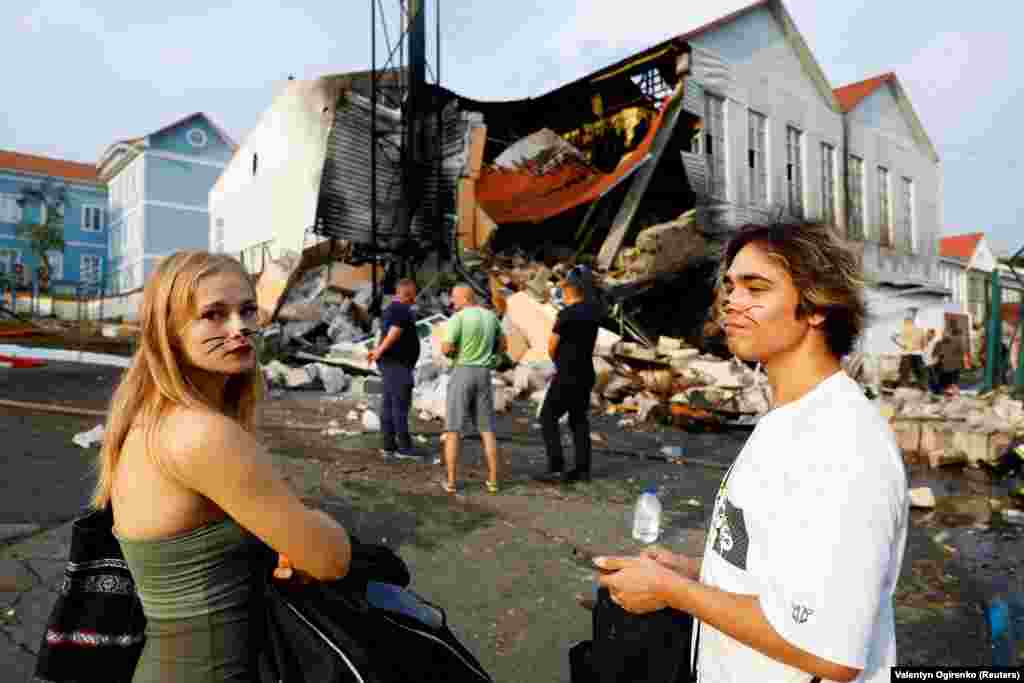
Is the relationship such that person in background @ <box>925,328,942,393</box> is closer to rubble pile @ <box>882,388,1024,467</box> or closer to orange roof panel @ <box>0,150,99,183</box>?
rubble pile @ <box>882,388,1024,467</box>

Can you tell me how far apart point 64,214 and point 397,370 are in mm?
48603

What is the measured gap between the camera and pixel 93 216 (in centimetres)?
4544

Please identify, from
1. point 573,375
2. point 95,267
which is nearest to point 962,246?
point 573,375

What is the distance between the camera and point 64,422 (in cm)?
753

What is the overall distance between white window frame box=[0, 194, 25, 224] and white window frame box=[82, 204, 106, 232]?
3.50m

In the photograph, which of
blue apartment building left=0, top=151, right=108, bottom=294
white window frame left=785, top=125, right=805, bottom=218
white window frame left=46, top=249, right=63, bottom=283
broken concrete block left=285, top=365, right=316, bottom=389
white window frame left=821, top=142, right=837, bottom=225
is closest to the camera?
broken concrete block left=285, top=365, right=316, bottom=389

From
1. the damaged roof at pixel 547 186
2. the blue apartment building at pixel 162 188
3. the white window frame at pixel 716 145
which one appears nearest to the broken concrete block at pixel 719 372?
the damaged roof at pixel 547 186

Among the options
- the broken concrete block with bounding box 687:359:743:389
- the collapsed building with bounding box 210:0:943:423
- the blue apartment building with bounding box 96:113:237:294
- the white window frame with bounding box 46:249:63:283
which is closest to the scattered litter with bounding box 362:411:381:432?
the collapsed building with bounding box 210:0:943:423

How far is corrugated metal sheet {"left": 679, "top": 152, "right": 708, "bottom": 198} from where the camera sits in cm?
1769

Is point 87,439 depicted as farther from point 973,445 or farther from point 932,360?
point 932,360

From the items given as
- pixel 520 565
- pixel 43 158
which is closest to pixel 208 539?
pixel 520 565

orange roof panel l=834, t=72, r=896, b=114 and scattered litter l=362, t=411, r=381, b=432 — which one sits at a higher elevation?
orange roof panel l=834, t=72, r=896, b=114

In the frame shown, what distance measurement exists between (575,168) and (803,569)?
18049 mm

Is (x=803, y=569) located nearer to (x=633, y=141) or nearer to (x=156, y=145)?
(x=633, y=141)
